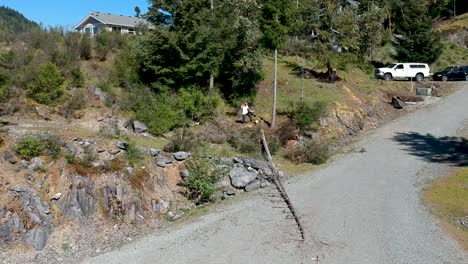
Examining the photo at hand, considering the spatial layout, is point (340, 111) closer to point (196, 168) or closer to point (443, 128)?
point (443, 128)

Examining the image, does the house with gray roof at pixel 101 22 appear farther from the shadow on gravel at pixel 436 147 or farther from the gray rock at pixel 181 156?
the gray rock at pixel 181 156

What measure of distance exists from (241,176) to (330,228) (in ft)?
16.0

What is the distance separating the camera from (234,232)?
1282cm

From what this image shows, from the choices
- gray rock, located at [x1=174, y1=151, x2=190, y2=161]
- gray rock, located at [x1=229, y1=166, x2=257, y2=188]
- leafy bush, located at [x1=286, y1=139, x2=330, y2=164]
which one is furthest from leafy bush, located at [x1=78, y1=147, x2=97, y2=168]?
leafy bush, located at [x1=286, y1=139, x2=330, y2=164]

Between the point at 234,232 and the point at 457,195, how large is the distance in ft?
30.0

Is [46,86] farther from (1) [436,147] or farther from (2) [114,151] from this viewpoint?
(1) [436,147]

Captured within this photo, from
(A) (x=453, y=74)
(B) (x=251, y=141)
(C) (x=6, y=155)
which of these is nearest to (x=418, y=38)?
(A) (x=453, y=74)

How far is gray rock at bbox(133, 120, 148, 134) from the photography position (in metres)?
19.4

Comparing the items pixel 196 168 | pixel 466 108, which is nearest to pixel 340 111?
pixel 466 108

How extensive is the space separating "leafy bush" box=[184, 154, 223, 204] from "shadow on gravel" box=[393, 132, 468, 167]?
38.1 feet

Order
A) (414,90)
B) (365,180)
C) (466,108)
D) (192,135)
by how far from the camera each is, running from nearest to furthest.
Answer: (365,180) → (192,135) → (466,108) → (414,90)

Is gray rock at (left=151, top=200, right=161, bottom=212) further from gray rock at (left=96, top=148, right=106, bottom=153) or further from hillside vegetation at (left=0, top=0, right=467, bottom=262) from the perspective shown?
gray rock at (left=96, top=148, right=106, bottom=153)

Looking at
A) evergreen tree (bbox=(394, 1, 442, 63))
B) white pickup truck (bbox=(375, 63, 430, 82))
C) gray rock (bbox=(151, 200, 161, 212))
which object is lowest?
gray rock (bbox=(151, 200, 161, 212))

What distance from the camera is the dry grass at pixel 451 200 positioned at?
1316cm
